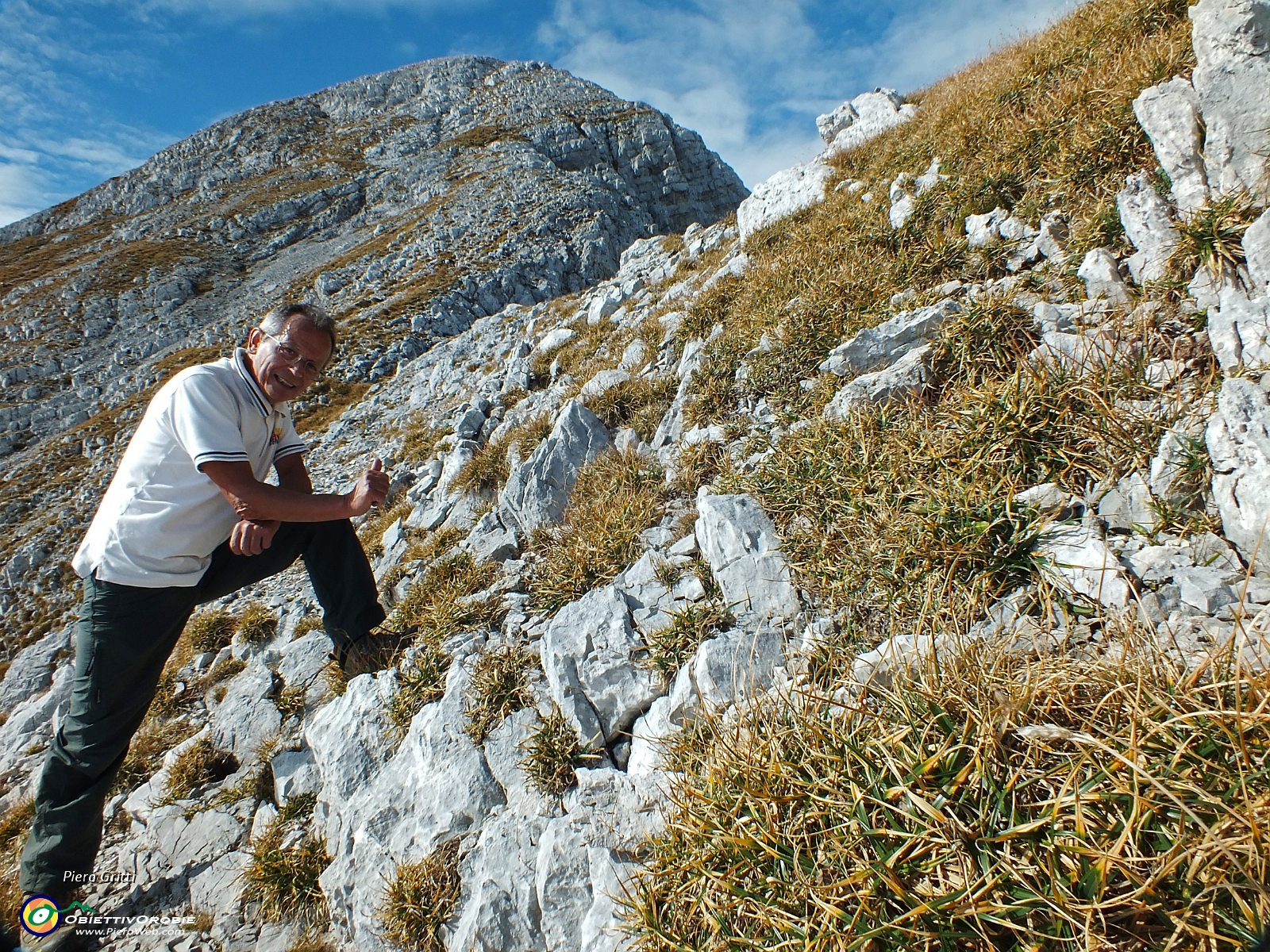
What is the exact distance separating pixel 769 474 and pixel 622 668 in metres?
2.40

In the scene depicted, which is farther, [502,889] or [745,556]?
[745,556]

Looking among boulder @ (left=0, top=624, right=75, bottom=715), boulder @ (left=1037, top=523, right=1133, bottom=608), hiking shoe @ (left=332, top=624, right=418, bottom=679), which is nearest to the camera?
boulder @ (left=1037, top=523, right=1133, bottom=608)

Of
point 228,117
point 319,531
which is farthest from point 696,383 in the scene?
point 228,117

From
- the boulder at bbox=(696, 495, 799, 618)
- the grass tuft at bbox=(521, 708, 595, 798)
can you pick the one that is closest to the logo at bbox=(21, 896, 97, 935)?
the grass tuft at bbox=(521, 708, 595, 798)

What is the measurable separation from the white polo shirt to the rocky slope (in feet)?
113

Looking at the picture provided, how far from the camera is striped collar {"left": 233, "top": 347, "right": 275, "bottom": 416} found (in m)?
4.43

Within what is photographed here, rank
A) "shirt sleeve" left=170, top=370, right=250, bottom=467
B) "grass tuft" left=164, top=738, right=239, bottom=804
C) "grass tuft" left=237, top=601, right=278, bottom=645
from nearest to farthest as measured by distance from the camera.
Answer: "shirt sleeve" left=170, top=370, right=250, bottom=467 → "grass tuft" left=164, top=738, right=239, bottom=804 → "grass tuft" left=237, top=601, right=278, bottom=645

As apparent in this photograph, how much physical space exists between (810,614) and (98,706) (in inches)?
225

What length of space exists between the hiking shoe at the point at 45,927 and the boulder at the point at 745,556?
20.6ft

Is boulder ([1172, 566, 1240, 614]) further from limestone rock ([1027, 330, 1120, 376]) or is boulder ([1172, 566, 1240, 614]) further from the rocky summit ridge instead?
limestone rock ([1027, 330, 1120, 376])

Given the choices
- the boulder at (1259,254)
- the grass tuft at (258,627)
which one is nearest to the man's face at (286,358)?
the grass tuft at (258,627)

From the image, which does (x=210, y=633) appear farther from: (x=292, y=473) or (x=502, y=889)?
(x=502, y=889)

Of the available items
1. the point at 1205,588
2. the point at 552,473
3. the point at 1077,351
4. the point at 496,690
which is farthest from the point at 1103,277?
the point at 496,690

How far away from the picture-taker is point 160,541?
4.07 metres
